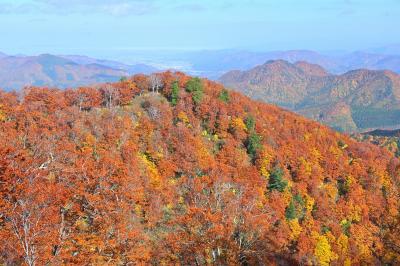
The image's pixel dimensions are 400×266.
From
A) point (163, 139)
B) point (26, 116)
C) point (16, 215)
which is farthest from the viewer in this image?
point (163, 139)

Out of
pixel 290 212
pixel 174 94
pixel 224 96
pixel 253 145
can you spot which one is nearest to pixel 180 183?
pixel 290 212

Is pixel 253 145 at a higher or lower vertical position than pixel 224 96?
lower

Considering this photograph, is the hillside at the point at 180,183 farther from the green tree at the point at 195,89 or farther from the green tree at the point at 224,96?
the green tree at the point at 224,96

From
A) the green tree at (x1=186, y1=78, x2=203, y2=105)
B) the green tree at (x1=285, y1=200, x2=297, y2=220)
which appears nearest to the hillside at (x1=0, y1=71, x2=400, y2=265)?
the green tree at (x1=285, y1=200, x2=297, y2=220)

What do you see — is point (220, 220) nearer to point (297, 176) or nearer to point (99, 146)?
point (99, 146)

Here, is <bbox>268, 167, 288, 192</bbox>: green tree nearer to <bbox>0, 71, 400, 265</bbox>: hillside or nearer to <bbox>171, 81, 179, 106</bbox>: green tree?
<bbox>0, 71, 400, 265</bbox>: hillside

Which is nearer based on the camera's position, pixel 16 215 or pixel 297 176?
pixel 16 215

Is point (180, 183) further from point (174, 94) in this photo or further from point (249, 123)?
point (249, 123)

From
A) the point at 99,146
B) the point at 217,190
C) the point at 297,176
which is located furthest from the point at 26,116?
the point at 297,176
